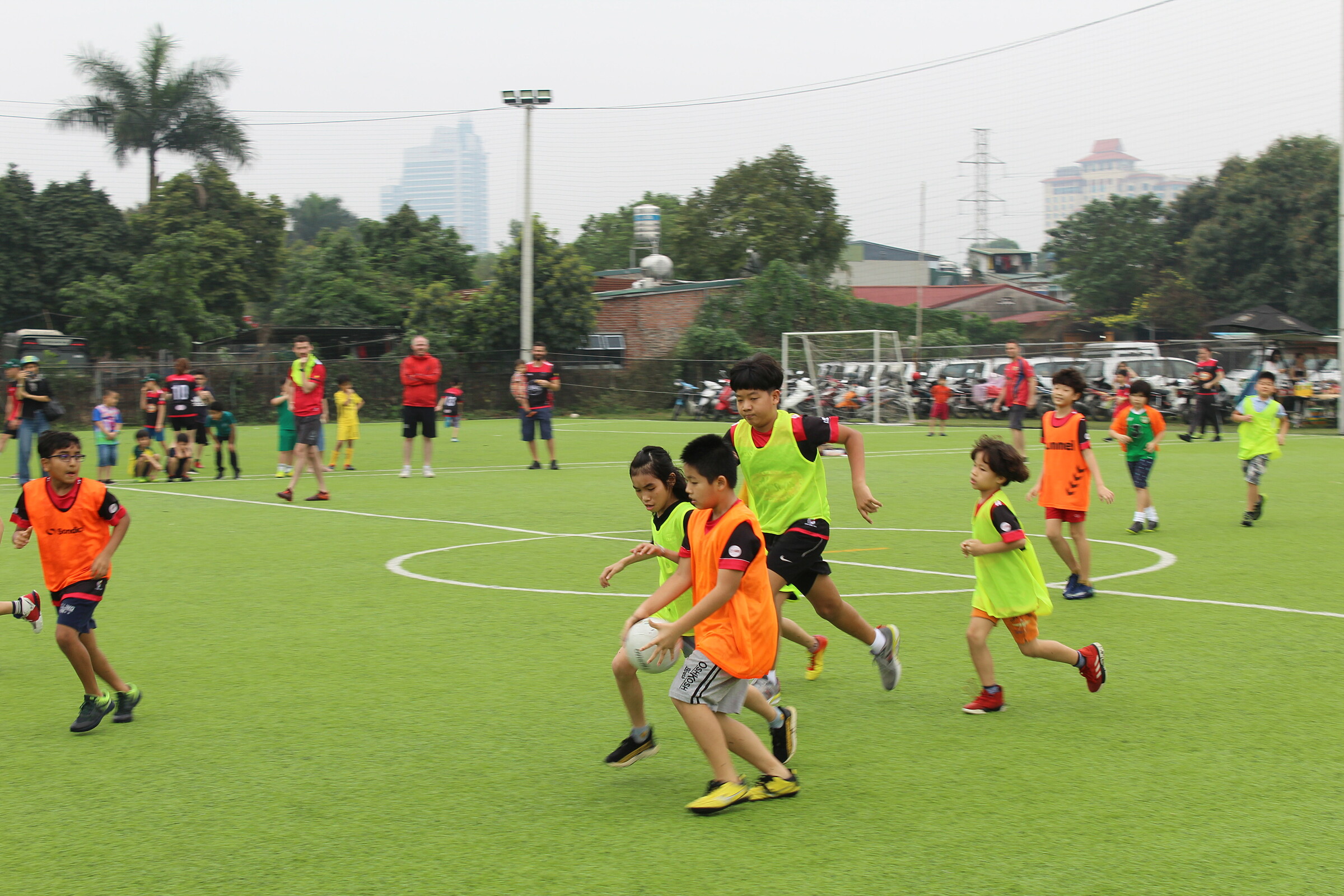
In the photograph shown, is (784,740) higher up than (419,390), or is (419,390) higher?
(419,390)

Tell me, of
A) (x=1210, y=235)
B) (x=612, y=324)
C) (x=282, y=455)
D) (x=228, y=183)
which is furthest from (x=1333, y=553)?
(x=228, y=183)

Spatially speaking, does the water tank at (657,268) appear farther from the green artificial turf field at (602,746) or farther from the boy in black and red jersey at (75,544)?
the boy in black and red jersey at (75,544)

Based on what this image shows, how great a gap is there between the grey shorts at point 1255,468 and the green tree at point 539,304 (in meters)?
31.6

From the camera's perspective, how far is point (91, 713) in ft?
18.4

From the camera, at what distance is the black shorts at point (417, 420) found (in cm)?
1800

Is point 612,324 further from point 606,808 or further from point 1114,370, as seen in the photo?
point 606,808

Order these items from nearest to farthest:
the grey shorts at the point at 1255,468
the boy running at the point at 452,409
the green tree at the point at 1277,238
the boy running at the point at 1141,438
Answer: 1. the boy running at the point at 1141,438
2. the grey shorts at the point at 1255,468
3. the boy running at the point at 452,409
4. the green tree at the point at 1277,238

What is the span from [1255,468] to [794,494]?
8929mm

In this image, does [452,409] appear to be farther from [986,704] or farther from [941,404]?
[986,704]

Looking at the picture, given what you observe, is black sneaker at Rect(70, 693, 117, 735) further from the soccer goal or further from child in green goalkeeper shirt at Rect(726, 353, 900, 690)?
the soccer goal

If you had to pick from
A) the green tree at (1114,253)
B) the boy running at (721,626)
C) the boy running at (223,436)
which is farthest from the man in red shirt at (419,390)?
the green tree at (1114,253)

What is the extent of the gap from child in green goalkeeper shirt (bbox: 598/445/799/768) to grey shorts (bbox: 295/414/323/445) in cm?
1124

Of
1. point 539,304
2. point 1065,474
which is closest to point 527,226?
point 539,304

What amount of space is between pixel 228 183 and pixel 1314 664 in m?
56.8
